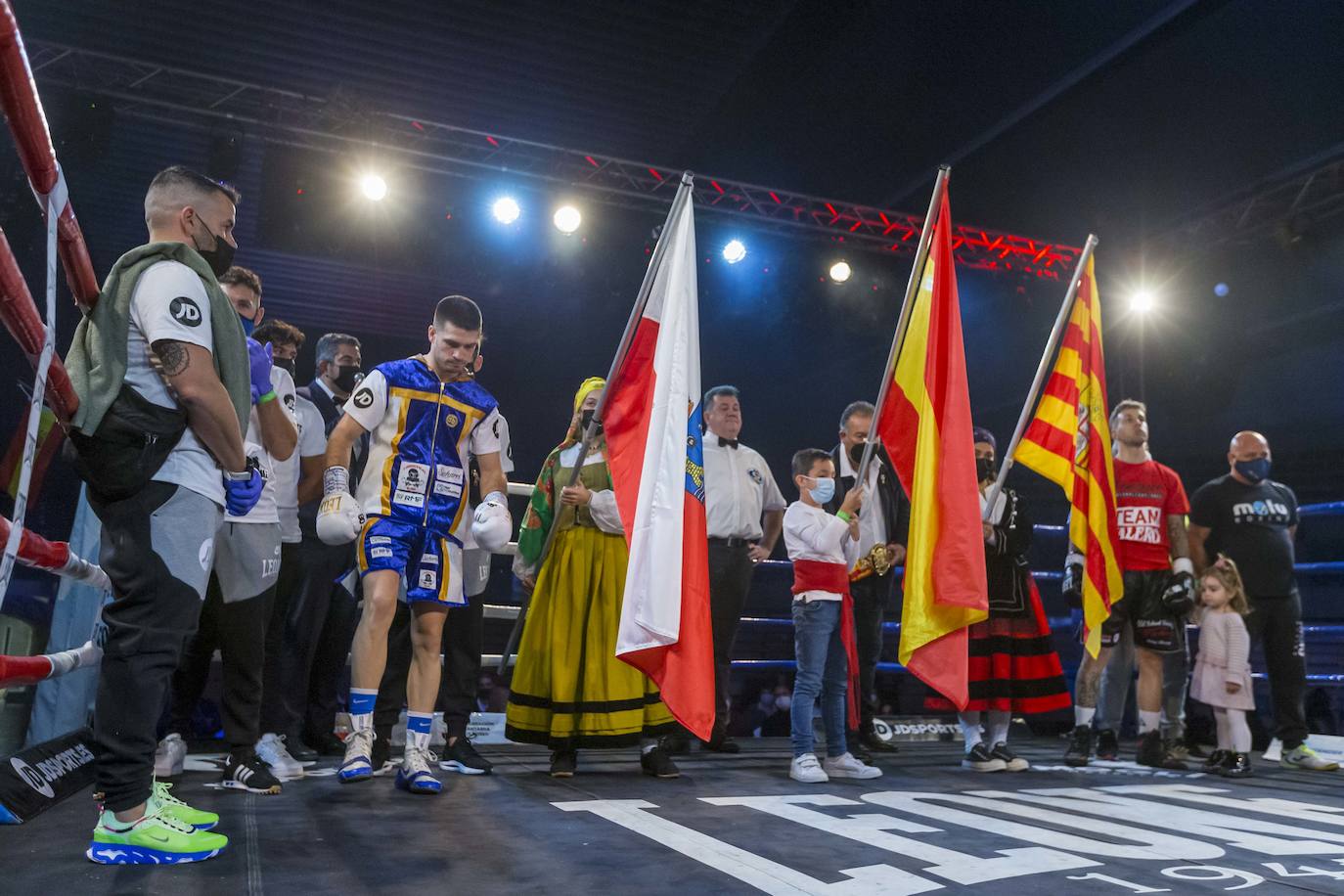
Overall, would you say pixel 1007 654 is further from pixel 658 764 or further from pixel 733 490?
pixel 658 764

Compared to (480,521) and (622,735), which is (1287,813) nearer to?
(622,735)

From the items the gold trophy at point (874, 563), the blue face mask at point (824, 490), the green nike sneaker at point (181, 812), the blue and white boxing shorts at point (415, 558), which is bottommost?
the green nike sneaker at point (181, 812)

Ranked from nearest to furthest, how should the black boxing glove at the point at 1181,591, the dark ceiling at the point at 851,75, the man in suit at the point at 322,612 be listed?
the man in suit at the point at 322,612 → the black boxing glove at the point at 1181,591 → the dark ceiling at the point at 851,75

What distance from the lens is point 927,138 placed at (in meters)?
8.61

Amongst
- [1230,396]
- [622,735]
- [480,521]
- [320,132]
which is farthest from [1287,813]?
[1230,396]

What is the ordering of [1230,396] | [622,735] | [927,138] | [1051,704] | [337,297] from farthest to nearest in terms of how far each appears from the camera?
[337,297], [1230,396], [927,138], [1051,704], [622,735]

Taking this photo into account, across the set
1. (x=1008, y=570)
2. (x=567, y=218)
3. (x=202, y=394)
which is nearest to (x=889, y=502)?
(x=1008, y=570)

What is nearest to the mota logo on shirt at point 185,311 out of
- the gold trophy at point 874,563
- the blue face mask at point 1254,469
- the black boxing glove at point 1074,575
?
the gold trophy at point 874,563

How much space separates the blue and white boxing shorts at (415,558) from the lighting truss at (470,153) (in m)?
5.39

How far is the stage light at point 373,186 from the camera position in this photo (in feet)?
25.7

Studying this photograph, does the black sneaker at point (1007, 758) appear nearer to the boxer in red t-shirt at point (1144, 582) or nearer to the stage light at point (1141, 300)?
the boxer in red t-shirt at point (1144, 582)

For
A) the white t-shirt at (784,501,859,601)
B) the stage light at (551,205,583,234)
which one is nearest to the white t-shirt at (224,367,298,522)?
the white t-shirt at (784,501,859,601)

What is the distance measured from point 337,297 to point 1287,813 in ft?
35.4

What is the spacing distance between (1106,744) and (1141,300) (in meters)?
6.25
